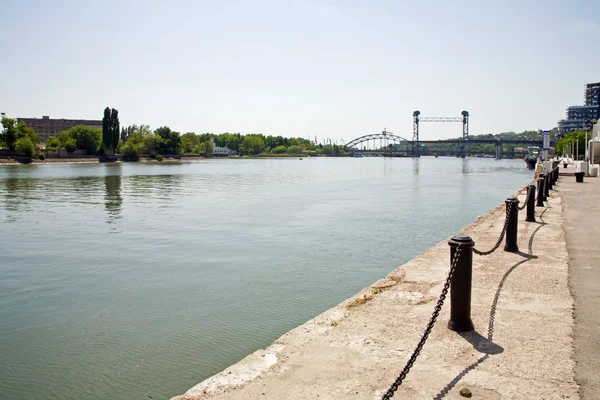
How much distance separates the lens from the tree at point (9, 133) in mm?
124938

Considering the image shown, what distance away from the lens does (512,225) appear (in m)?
10.6

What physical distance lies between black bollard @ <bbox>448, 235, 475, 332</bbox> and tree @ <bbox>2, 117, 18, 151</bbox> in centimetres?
14045

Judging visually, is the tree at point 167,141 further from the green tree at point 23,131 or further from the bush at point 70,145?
the green tree at point 23,131

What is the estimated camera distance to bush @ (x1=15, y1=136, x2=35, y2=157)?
402 ft

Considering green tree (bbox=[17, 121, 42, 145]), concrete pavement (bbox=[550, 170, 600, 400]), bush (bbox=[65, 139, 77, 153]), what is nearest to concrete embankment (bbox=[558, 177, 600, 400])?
concrete pavement (bbox=[550, 170, 600, 400])

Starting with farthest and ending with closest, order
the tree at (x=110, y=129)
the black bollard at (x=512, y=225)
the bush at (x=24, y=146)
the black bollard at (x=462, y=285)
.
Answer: the tree at (x=110, y=129) → the bush at (x=24, y=146) → the black bollard at (x=512, y=225) → the black bollard at (x=462, y=285)

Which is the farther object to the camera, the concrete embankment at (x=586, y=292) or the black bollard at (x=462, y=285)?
the black bollard at (x=462, y=285)

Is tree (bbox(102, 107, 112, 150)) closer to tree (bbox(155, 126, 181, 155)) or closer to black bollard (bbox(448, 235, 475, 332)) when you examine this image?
tree (bbox(155, 126, 181, 155))

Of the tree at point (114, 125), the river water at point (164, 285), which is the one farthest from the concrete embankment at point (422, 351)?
the tree at point (114, 125)

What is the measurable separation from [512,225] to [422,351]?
19.7 ft

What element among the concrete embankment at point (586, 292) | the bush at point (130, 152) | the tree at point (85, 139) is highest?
the tree at point (85, 139)

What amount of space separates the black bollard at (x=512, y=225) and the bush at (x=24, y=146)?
133 m

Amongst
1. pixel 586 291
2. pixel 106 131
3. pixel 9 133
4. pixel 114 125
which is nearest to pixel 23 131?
pixel 9 133

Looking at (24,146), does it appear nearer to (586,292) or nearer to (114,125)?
(114,125)
